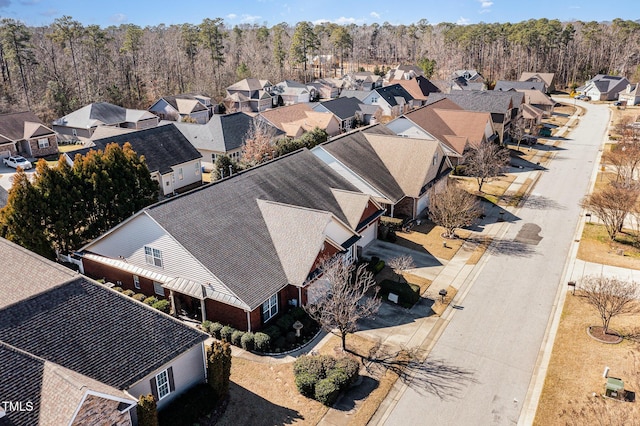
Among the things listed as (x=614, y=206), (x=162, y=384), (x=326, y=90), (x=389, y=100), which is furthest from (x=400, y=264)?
(x=326, y=90)

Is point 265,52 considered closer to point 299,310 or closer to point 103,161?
point 103,161

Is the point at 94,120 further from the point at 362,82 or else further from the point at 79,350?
the point at 362,82

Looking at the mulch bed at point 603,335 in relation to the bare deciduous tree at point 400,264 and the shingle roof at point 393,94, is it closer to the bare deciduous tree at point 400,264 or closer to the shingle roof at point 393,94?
the bare deciduous tree at point 400,264

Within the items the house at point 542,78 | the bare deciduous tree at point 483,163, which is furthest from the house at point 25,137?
the house at point 542,78

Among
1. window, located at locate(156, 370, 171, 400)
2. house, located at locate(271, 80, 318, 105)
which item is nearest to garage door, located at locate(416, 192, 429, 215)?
window, located at locate(156, 370, 171, 400)

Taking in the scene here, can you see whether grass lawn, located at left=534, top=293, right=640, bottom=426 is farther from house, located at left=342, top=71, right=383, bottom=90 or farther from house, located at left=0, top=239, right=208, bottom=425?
house, located at left=342, top=71, right=383, bottom=90

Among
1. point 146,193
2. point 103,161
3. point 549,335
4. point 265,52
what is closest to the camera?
point 549,335

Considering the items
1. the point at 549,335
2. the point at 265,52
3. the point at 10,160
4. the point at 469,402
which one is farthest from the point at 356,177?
the point at 265,52
